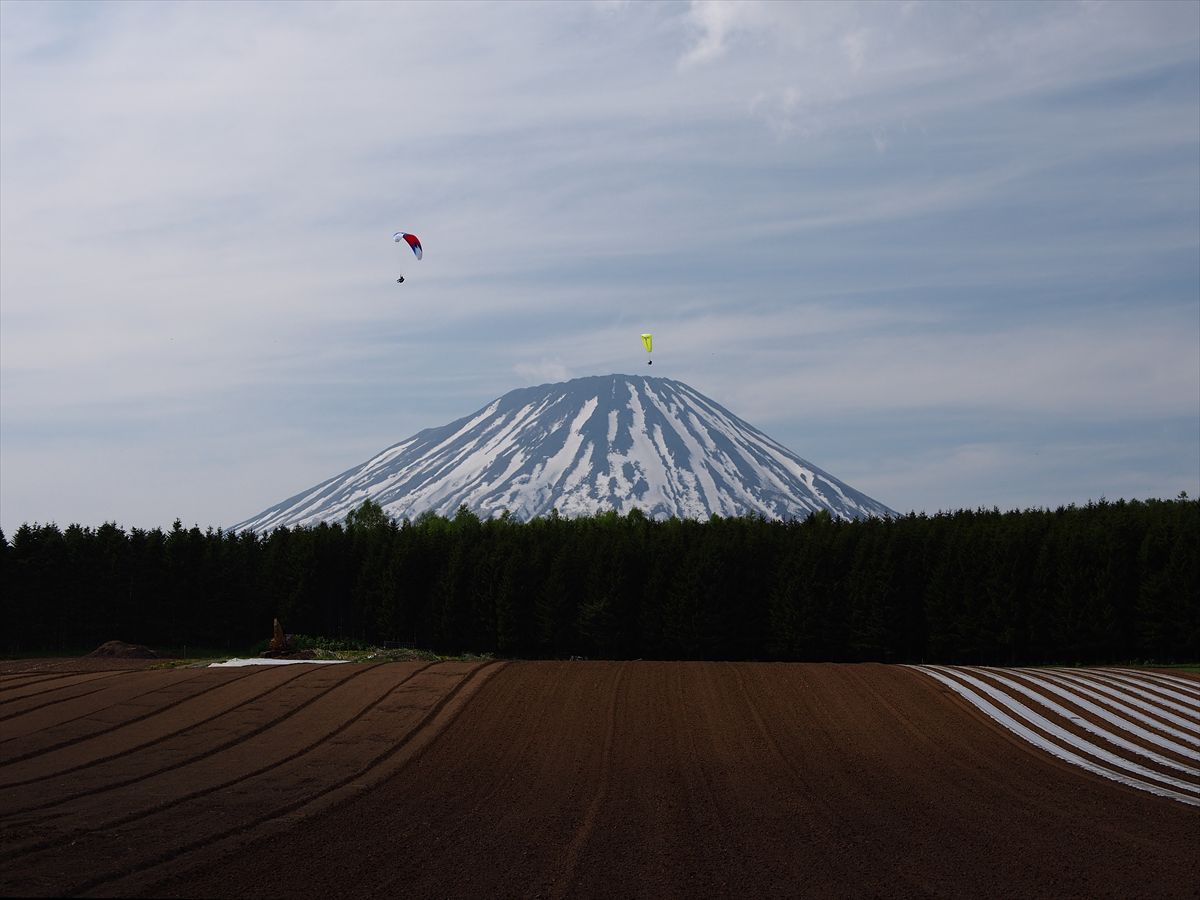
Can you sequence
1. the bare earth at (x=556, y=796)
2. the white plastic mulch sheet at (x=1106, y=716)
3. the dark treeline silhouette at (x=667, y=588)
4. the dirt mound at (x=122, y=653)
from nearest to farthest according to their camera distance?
the bare earth at (x=556, y=796)
the white plastic mulch sheet at (x=1106, y=716)
the dirt mound at (x=122, y=653)
the dark treeline silhouette at (x=667, y=588)

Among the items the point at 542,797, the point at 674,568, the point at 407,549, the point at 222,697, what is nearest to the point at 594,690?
the point at 222,697

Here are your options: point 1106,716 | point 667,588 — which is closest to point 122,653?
point 667,588

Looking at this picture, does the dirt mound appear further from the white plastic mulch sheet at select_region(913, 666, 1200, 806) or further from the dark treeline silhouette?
the white plastic mulch sheet at select_region(913, 666, 1200, 806)

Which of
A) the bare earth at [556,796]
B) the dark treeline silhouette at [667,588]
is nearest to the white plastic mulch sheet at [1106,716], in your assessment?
the bare earth at [556,796]

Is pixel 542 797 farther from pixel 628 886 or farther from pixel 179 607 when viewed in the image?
pixel 179 607

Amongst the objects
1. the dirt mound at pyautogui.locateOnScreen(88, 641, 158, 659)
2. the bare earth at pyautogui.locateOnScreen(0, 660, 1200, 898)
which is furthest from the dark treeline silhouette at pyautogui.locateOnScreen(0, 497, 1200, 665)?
the bare earth at pyautogui.locateOnScreen(0, 660, 1200, 898)

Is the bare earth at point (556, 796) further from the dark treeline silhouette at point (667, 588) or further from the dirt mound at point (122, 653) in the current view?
the dark treeline silhouette at point (667, 588)
